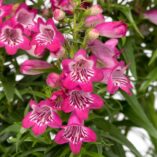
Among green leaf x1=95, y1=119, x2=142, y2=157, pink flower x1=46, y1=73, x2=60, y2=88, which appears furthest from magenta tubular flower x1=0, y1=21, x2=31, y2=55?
green leaf x1=95, y1=119, x2=142, y2=157

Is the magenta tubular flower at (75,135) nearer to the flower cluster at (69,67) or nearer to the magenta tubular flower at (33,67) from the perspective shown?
the flower cluster at (69,67)

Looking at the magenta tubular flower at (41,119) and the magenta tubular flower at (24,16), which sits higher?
the magenta tubular flower at (24,16)

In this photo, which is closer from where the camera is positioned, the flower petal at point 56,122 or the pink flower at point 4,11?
Result: the flower petal at point 56,122

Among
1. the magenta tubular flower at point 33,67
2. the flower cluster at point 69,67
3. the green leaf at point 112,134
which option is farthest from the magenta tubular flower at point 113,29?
the green leaf at point 112,134

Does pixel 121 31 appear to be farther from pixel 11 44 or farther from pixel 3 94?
pixel 3 94

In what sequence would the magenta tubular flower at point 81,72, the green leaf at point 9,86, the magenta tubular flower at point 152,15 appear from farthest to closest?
the magenta tubular flower at point 152,15 → the green leaf at point 9,86 → the magenta tubular flower at point 81,72

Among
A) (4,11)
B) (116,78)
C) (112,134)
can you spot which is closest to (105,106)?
(112,134)

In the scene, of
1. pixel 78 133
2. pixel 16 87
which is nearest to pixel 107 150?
pixel 16 87
